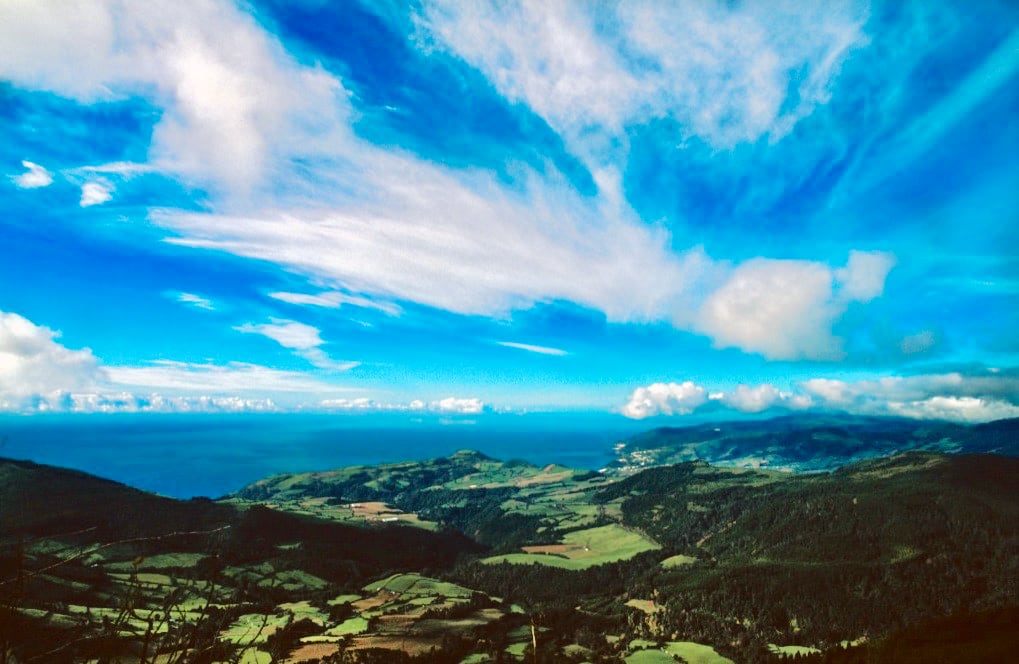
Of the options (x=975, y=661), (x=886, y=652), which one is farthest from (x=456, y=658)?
(x=975, y=661)

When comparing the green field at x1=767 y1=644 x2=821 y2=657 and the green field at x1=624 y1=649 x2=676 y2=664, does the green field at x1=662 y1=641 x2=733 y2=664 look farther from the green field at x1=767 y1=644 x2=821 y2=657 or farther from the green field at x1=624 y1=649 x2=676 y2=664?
the green field at x1=767 y1=644 x2=821 y2=657

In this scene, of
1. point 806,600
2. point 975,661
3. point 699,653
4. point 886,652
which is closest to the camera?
point 975,661

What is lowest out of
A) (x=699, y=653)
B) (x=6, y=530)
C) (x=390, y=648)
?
(x=699, y=653)

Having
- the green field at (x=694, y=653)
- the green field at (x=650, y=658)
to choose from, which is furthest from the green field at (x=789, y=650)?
the green field at (x=650, y=658)

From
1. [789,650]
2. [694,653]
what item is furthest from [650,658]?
[789,650]

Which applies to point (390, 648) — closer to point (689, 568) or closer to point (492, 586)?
point (492, 586)

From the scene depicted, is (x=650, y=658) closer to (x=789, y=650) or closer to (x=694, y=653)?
(x=694, y=653)

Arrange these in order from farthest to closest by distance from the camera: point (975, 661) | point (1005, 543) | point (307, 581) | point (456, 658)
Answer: point (1005, 543), point (307, 581), point (456, 658), point (975, 661)

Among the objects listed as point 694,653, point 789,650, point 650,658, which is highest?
point 650,658

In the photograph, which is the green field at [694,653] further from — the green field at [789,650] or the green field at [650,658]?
the green field at [789,650]

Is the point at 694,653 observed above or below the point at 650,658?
below

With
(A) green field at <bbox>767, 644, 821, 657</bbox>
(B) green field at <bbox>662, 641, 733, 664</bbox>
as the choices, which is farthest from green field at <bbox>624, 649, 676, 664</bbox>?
(A) green field at <bbox>767, 644, 821, 657</bbox>
